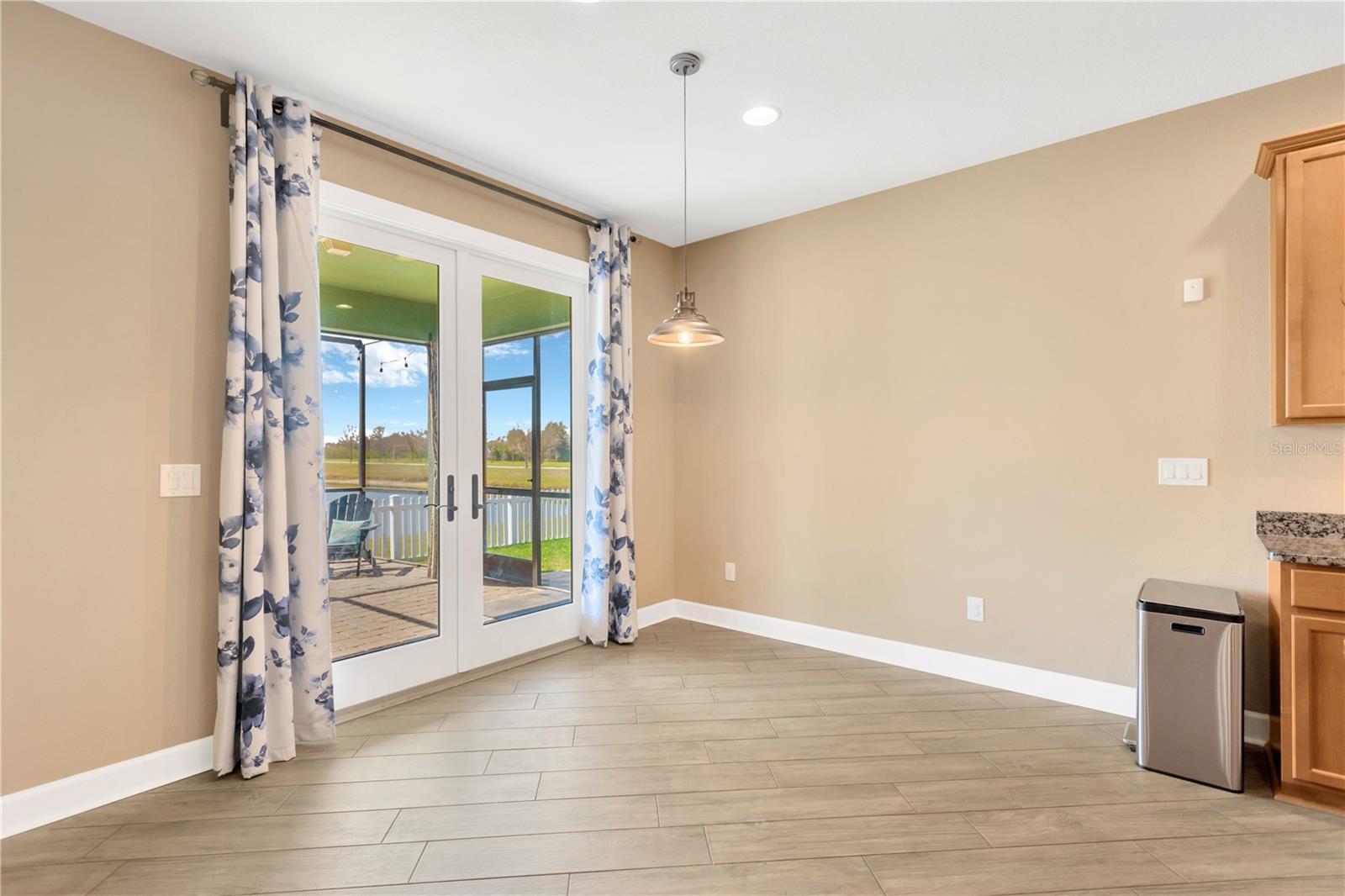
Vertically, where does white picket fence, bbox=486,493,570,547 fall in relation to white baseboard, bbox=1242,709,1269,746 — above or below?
above

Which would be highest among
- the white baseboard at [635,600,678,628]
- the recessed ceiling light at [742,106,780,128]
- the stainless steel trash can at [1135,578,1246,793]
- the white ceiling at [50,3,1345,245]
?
the white ceiling at [50,3,1345,245]

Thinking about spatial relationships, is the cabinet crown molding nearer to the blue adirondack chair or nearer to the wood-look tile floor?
the wood-look tile floor

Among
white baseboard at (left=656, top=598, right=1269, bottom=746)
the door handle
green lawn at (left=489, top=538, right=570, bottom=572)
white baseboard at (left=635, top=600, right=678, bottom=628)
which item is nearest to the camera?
white baseboard at (left=656, top=598, right=1269, bottom=746)

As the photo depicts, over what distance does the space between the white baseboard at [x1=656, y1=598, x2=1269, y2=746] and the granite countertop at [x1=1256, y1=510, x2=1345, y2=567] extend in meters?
0.74

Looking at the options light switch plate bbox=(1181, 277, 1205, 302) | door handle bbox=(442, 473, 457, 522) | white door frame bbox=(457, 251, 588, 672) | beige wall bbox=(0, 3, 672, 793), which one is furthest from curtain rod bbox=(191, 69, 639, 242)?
light switch plate bbox=(1181, 277, 1205, 302)

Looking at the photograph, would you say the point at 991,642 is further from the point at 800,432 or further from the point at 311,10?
the point at 311,10

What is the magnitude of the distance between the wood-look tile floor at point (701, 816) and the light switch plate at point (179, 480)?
3.88 ft

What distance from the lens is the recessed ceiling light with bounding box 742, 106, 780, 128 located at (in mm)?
2973

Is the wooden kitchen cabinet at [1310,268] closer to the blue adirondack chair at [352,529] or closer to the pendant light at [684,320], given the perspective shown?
the pendant light at [684,320]

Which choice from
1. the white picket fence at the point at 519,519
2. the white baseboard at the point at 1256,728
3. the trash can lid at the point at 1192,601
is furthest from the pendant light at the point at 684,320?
the white baseboard at the point at 1256,728

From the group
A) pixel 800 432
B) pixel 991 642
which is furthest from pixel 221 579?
pixel 991 642

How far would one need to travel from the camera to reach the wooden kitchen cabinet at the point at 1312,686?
223cm

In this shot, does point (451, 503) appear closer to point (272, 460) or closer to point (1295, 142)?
point (272, 460)

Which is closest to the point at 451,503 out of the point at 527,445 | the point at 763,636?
the point at 527,445
